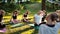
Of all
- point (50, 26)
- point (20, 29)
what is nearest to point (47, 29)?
point (50, 26)

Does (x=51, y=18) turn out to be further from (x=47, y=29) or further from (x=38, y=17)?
(x=38, y=17)

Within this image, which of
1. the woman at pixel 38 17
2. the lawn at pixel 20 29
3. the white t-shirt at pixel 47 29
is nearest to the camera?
the white t-shirt at pixel 47 29

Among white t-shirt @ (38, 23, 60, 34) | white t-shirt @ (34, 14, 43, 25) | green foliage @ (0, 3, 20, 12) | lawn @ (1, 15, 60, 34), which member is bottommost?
lawn @ (1, 15, 60, 34)

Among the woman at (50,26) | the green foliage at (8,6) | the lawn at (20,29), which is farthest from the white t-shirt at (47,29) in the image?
the green foliage at (8,6)

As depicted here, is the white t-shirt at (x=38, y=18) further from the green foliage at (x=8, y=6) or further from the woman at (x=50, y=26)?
the woman at (x=50, y=26)

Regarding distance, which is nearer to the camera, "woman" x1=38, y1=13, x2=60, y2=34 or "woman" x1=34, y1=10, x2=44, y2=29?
"woman" x1=38, y1=13, x2=60, y2=34

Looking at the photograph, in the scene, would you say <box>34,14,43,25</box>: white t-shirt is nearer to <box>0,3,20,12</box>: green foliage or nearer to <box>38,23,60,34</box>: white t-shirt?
<box>0,3,20,12</box>: green foliage

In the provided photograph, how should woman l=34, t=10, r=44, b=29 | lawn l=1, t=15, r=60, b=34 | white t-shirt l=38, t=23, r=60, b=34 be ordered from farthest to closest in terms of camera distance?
1. woman l=34, t=10, r=44, b=29
2. lawn l=1, t=15, r=60, b=34
3. white t-shirt l=38, t=23, r=60, b=34

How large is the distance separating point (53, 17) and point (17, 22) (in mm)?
2391

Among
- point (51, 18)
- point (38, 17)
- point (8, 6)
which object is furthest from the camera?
Result: point (38, 17)

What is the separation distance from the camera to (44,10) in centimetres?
421

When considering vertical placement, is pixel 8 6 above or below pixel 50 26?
below

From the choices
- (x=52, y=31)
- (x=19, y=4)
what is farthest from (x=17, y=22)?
(x=52, y=31)

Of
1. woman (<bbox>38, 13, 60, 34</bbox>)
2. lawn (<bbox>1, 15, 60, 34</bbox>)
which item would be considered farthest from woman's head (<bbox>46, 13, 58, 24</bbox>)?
lawn (<bbox>1, 15, 60, 34</bbox>)
